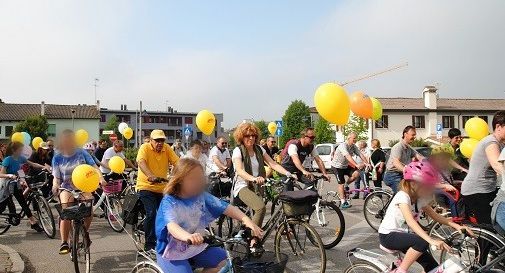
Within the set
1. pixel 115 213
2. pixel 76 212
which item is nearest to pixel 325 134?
pixel 115 213

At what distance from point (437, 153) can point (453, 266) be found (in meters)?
2.15

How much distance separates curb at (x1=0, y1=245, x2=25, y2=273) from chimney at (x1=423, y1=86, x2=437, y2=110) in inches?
2165

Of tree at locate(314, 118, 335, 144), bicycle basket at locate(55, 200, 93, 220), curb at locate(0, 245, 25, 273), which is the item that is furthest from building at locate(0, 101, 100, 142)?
bicycle basket at locate(55, 200, 93, 220)

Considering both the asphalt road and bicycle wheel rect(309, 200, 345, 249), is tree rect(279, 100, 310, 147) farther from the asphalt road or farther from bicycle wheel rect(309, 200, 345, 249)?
bicycle wheel rect(309, 200, 345, 249)

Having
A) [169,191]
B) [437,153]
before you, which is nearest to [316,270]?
[437,153]

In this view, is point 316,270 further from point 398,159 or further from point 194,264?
point 398,159

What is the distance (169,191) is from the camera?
353 centimetres

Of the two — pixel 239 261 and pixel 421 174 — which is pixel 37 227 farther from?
pixel 421 174

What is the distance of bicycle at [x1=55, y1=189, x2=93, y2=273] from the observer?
566cm

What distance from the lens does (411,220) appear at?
3939mm

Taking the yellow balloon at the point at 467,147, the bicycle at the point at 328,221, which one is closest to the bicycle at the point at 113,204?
the bicycle at the point at 328,221

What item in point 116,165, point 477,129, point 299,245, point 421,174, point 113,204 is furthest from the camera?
point 116,165

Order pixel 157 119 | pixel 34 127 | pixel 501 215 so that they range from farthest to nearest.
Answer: pixel 157 119 < pixel 34 127 < pixel 501 215

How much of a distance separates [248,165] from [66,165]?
269cm
